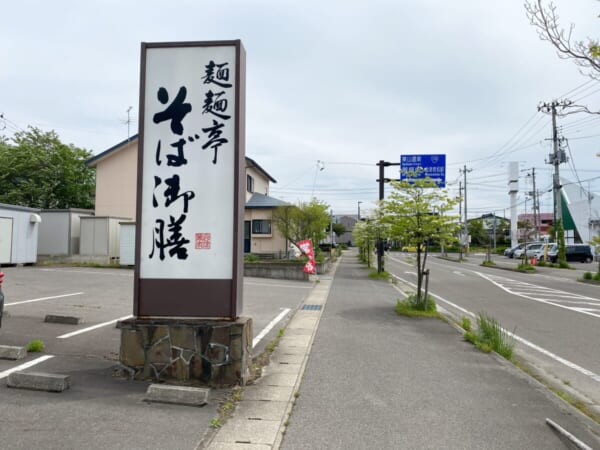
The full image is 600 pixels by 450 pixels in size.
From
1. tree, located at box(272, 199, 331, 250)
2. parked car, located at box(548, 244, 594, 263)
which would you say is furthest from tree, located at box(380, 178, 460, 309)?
parked car, located at box(548, 244, 594, 263)

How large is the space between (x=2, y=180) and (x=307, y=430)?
116 ft

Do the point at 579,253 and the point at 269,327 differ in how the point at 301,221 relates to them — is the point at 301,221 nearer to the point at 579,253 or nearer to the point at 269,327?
the point at 269,327

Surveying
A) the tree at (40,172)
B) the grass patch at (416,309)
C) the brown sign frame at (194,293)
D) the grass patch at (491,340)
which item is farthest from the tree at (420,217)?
the tree at (40,172)

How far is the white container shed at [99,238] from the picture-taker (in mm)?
23406

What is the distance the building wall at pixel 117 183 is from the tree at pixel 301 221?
9836 millimetres

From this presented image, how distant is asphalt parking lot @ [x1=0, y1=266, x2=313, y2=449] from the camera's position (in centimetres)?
361

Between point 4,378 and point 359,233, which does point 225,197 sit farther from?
point 359,233

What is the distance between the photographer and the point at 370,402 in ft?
15.3

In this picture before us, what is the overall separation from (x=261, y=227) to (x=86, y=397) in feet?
87.4

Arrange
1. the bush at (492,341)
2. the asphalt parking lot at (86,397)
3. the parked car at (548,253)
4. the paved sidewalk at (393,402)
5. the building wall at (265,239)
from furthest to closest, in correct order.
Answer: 1. the parked car at (548,253)
2. the building wall at (265,239)
3. the bush at (492,341)
4. the paved sidewalk at (393,402)
5. the asphalt parking lot at (86,397)

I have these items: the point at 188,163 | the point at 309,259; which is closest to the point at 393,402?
the point at 188,163

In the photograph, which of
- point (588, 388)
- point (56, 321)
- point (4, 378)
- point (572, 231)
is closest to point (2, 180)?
point (56, 321)

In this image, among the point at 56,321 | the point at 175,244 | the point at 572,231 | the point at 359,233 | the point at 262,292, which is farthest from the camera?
the point at 572,231

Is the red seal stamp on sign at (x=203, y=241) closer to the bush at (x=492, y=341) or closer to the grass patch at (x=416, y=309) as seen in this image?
the bush at (x=492, y=341)
